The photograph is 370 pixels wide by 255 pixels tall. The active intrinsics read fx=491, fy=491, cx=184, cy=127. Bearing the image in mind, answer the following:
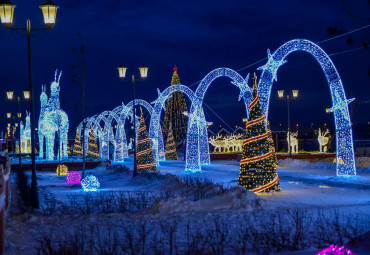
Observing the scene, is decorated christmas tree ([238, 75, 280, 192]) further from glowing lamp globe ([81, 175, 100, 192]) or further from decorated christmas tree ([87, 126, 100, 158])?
decorated christmas tree ([87, 126, 100, 158])

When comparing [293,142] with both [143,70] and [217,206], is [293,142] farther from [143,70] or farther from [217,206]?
[217,206]

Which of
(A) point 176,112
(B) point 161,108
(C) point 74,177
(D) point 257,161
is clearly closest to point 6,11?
(D) point 257,161

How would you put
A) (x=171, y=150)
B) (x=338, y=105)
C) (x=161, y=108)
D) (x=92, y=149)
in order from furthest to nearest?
(x=92, y=149) → (x=171, y=150) → (x=161, y=108) → (x=338, y=105)

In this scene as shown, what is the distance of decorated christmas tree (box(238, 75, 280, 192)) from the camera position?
642 inches

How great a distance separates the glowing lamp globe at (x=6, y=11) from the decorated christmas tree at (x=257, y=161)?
8.37 metres

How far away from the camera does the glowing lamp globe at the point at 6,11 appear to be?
12.8 m

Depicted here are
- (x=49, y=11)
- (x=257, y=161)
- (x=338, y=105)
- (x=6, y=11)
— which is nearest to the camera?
(x=6, y=11)

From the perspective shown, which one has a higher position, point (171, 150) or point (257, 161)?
point (171, 150)

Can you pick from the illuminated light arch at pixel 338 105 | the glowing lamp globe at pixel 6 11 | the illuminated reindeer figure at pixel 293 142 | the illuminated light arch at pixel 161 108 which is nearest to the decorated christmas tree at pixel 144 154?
the illuminated light arch at pixel 161 108

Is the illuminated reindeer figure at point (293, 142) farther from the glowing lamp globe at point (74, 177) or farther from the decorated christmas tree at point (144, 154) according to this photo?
the glowing lamp globe at point (74, 177)

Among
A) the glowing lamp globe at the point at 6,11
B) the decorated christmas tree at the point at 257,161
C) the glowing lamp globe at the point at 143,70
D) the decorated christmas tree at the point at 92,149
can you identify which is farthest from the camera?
the decorated christmas tree at the point at 92,149

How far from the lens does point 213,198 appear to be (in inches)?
526

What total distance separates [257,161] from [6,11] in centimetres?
893

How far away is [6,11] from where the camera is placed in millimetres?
12773
